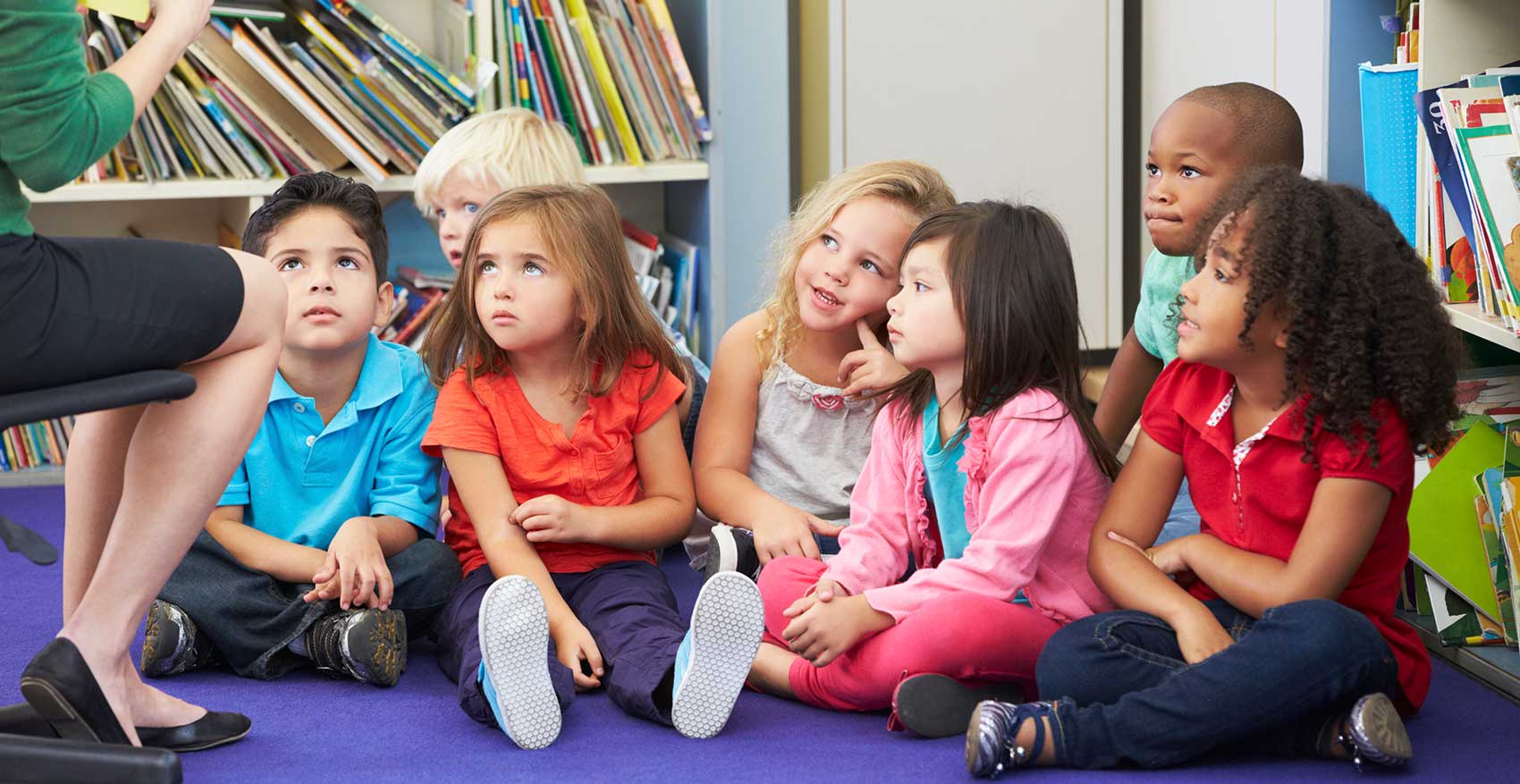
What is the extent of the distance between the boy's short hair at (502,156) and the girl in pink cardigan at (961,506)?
754 mm

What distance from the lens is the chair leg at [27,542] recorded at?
102 centimetres

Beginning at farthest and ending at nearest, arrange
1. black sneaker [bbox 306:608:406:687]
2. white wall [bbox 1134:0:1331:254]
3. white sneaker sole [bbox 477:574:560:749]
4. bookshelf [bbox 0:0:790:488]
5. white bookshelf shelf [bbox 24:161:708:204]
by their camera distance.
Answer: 1. bookshelf [bbox 0:0:790:488]
2. white bookshelf shelf [bbox 24:161:708:204]
3. white wall [bbox 1134:0:1331:254]
4. black sneaker [bbox 306:608:406:687]
5. white sneaker sole [bbox 477:574:560:749]

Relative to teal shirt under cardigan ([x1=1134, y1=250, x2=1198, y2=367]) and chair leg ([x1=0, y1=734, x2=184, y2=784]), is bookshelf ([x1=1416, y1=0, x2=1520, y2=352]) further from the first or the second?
chair leg ([x1=0, y1=734, x2=184, y2=784])

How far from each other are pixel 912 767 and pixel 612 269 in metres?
0.68

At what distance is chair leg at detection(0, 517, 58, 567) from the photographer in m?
1.02

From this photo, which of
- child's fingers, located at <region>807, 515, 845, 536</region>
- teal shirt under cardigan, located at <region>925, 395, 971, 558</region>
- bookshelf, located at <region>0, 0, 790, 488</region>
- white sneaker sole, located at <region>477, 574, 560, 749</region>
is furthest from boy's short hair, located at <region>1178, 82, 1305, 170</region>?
white sneaker sole, located at <region>477, 574, 560, 749</region>

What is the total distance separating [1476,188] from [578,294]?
93cm

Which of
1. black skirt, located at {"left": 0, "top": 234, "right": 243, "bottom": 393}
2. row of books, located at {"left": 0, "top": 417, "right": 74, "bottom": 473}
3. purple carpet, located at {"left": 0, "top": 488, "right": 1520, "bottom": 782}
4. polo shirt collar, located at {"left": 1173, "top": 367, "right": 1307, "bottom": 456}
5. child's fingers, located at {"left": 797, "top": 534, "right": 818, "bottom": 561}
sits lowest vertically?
purple carpet, located at {"left": 0, "top": 488, "right": 1520, "bottom": 782}

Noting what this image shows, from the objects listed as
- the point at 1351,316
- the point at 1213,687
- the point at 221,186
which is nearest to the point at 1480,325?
the point at 1351,316

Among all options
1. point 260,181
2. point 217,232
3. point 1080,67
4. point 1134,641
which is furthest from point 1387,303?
point 217,232

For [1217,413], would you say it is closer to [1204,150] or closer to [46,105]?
[1204,150]

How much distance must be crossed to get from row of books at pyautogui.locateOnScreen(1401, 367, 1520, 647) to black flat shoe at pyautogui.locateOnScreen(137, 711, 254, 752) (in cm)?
120

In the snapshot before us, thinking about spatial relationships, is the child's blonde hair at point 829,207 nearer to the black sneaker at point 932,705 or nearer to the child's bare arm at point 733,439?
the child's bare arm at point 733,439

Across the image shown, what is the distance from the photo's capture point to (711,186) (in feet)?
8.43
